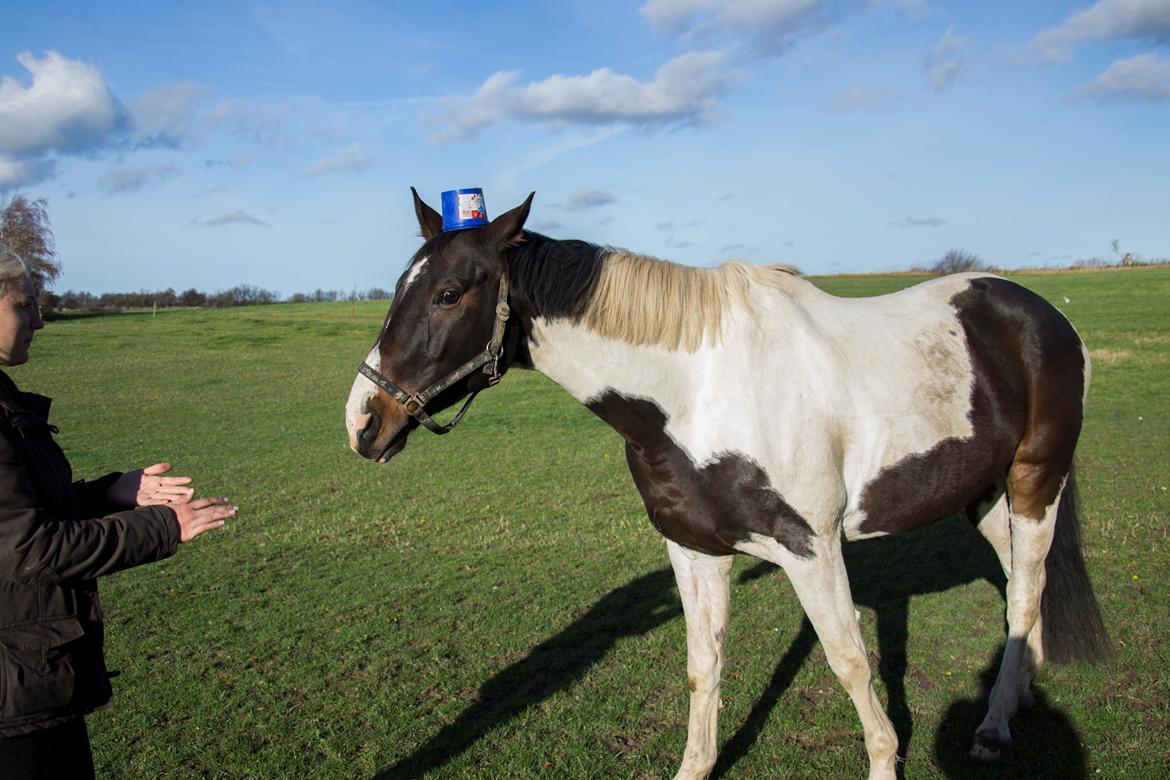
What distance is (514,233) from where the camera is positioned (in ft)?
10.4

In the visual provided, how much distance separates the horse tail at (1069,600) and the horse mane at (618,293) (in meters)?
2.76

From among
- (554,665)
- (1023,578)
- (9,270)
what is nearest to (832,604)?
(1023,578)

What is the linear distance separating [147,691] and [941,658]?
5065mm

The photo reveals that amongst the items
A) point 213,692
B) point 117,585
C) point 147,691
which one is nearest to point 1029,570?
point 213,692

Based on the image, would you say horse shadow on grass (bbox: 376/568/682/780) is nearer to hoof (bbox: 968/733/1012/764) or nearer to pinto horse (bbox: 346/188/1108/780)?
Answer: pinto horse (bbox: 346/188/1108/780)

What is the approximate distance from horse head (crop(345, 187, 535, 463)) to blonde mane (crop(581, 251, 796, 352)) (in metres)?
0.40

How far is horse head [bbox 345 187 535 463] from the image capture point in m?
3.12

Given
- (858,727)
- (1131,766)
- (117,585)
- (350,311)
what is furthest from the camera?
(350,311)

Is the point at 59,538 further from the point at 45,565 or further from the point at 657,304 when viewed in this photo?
the point at 657,304

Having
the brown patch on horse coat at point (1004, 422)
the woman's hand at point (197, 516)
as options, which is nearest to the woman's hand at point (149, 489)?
the woman's hand at point (197, 516)

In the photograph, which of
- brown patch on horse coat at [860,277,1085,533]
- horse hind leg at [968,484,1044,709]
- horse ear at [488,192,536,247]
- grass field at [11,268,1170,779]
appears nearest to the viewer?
horse ear at [488,192,536,247]

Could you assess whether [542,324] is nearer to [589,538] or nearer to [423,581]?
[423,581]

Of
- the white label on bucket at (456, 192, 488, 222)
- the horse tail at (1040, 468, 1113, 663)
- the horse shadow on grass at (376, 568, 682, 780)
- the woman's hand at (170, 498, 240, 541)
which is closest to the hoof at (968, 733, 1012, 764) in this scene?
the horse tail at (1040, 468, 1113, 663)

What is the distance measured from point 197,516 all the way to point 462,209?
5.07 feet
